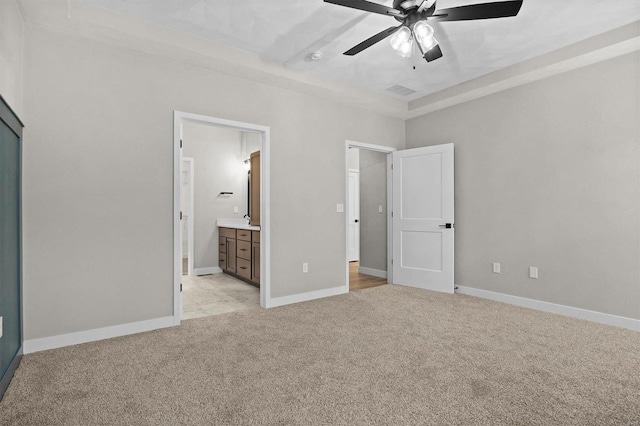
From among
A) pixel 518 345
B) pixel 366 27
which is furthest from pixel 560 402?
pixel 366 27

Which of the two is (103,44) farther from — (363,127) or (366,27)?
(363,127)

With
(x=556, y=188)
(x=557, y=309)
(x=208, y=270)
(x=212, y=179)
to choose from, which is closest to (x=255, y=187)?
(x=212, y=179)

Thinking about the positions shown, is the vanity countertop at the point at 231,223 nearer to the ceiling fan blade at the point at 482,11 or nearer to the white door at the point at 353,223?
the white door at the point at 353,223

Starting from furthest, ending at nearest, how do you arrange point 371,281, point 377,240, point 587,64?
1. point 377,240
2. point 371,281
3. point 587,64

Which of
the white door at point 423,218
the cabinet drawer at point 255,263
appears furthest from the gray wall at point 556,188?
the cabinet drawer at point 255,263

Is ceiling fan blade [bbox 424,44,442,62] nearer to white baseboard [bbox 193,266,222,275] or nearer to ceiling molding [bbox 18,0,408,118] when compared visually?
ceiling molding [bbox 18,0,408,118]

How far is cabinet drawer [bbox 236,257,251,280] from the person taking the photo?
202 inches

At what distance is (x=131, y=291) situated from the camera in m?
3.08

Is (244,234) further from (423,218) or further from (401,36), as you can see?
(401,36)

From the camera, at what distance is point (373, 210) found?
19.4 feet

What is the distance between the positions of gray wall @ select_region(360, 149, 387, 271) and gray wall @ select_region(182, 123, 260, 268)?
2.04 metres

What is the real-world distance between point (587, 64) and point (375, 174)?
3.13m

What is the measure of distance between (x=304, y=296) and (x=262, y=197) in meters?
1.33

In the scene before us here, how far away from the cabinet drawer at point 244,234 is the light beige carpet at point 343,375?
1.88m
